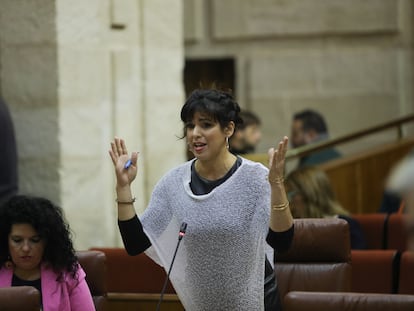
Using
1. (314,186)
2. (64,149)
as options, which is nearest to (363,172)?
(314,186)

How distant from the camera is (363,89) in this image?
10.2 metres

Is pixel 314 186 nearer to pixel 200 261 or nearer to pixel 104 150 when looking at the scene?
pixel 104 150

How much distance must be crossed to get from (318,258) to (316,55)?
217 inches

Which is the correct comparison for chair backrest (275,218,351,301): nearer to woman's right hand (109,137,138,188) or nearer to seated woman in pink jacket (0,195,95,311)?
seated woman in pink jacket (0,195,95,311)

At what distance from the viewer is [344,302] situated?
12.4 feet

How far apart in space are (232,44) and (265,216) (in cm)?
675

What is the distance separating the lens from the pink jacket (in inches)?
161

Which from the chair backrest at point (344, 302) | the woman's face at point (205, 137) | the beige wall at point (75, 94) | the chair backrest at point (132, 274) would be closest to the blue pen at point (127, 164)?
the woman's face at point (205, 137)

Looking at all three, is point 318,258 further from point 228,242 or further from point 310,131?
point 310,131

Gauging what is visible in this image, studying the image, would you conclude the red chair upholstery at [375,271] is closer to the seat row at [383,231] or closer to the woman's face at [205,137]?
the seat row at [383,231]

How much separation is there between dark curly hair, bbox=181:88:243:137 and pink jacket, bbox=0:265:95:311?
0.79 metres

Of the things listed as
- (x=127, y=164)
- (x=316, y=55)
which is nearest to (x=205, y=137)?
(x=127, y=164)

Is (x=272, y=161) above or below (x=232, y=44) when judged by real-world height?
below

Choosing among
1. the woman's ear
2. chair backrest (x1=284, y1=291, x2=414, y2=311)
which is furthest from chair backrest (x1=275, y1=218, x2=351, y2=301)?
the woman's ear
